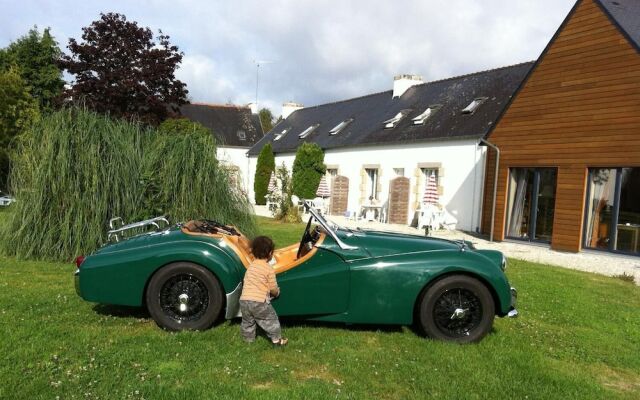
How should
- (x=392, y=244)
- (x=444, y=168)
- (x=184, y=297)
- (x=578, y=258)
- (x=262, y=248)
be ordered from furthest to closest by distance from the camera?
1. (x=444, y=168)
2. (x=578, y=258)
3. (x=392, y=244)
4. (x=184, y=297)
5. (x=262, y=248)

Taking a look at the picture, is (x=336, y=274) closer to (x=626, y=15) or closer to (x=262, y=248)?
(x=262, y=248)

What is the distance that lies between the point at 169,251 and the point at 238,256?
23.9 inches

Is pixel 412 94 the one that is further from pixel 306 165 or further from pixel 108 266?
pixel 108 266

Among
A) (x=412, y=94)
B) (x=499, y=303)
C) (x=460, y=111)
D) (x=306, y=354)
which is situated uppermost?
(x=412, y=94)

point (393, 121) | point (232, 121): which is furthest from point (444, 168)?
point (232, 121)

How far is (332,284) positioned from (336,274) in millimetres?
93

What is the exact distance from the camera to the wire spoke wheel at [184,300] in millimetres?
4559

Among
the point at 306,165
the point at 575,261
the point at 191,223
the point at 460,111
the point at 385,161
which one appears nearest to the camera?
the point at 191,223

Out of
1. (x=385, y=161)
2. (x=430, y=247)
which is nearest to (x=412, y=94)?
(x=385, y=161)

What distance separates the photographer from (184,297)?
455cm

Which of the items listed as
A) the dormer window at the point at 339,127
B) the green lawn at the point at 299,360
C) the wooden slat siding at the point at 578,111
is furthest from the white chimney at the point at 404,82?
the green lawn at the point at 299,360

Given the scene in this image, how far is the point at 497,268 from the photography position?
449 cm

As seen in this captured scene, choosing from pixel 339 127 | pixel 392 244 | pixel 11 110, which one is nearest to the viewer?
pixel 392 244

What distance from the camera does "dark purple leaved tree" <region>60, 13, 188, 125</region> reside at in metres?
19.6
